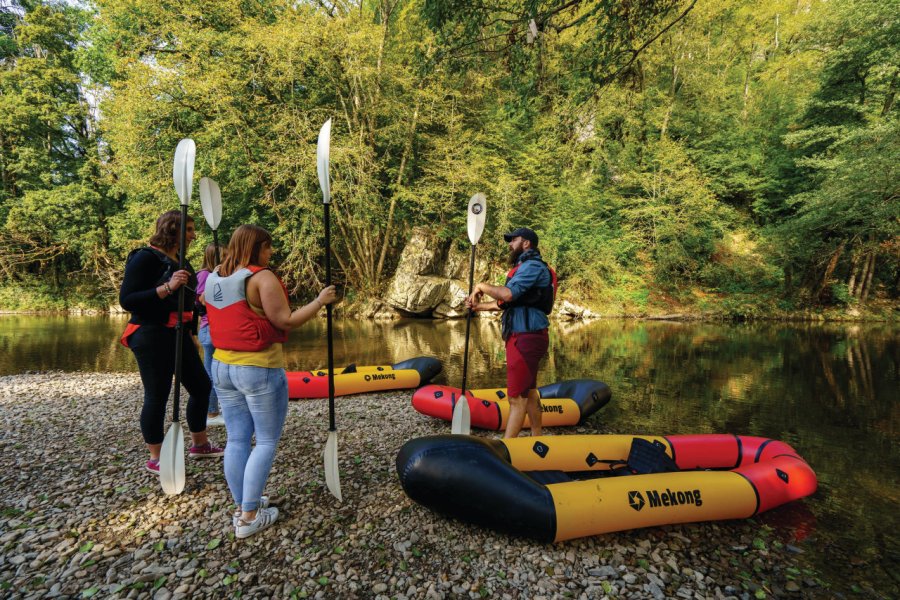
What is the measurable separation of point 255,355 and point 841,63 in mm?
23118

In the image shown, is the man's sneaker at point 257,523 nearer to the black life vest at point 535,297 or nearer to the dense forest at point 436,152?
the black life vest at point 535,297

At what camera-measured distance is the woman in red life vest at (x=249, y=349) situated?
6.88 feet

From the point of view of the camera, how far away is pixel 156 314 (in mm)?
2822

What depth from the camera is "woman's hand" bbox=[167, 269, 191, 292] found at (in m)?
2.62

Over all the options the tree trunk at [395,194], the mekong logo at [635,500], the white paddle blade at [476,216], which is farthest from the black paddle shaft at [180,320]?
the tree trunk at [395,194]

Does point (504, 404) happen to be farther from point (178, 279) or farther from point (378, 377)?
point (178, 279)

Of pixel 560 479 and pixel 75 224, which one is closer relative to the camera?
pixel 560 479

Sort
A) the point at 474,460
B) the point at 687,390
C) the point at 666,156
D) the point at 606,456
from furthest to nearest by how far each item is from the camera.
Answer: the point at 666,156 < the point at 687,390 < the point at 606,456 < the point at 474,460

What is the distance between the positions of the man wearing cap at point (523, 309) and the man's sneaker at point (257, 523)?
2095 mm

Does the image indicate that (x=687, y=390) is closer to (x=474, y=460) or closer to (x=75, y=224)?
(x=474, y=460)

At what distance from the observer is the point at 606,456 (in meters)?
3.25

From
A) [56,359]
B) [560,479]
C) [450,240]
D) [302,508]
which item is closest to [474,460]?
[560,479]

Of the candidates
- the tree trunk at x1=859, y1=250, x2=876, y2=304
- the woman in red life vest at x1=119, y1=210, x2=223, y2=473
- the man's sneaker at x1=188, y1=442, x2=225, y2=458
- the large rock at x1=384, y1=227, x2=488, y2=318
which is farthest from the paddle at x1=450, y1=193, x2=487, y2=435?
the tree trunk at x1=859, y1=250, x2=876, y2=304

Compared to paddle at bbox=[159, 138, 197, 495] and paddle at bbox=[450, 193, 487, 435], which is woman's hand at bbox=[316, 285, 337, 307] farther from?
paddle at bbox=[450, 193, 487, 435]
